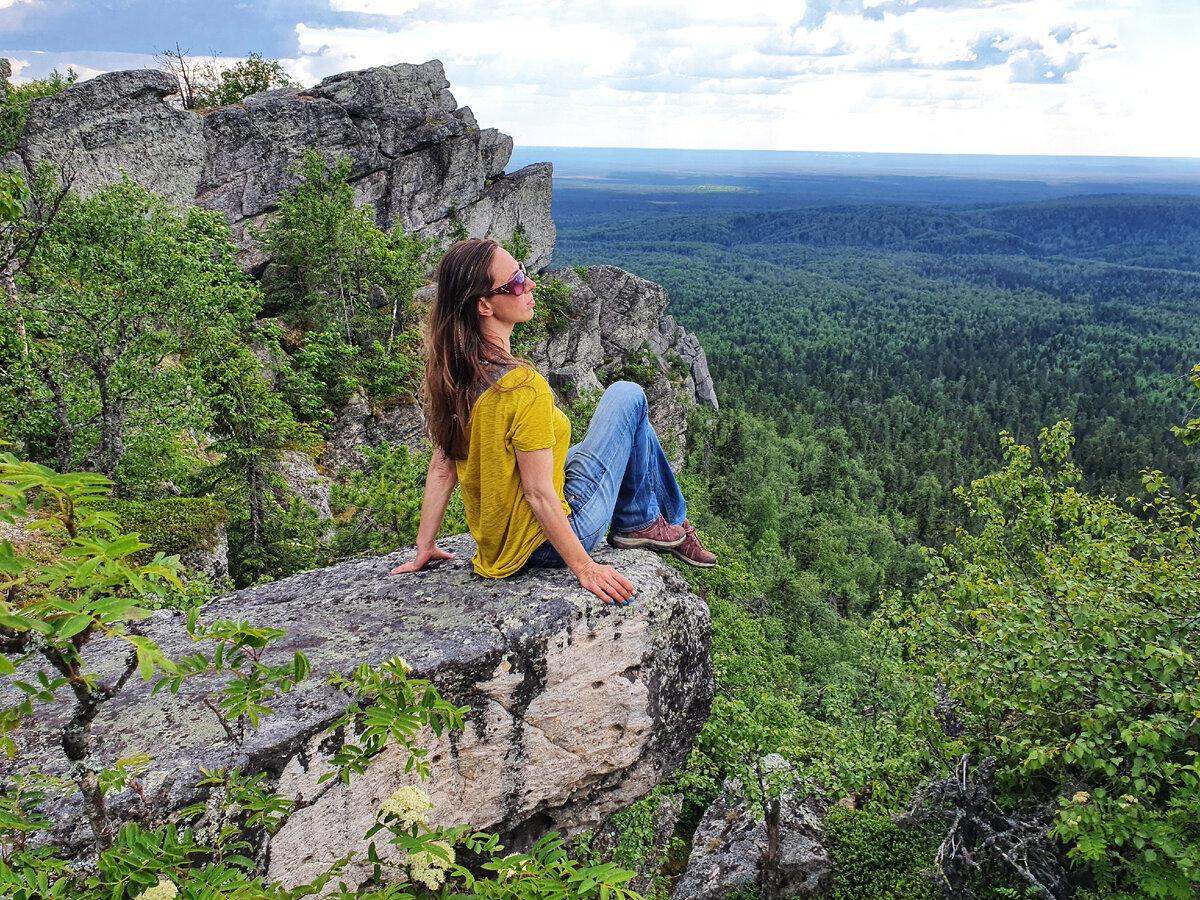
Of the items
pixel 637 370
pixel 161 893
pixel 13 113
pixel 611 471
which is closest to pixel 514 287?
pixel 611 471

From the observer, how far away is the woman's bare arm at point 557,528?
14.9 feet

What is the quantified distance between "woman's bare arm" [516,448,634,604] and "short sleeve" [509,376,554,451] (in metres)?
0.05

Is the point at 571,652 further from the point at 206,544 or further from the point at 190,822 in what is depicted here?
the point at 206,544

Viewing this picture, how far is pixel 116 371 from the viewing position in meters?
12.1

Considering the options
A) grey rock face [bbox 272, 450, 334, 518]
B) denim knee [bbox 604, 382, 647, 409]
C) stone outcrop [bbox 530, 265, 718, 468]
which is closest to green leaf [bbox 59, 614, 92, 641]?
denim knee [bbox 604, 382, 647, 409]

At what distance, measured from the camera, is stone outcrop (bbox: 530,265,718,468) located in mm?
46656

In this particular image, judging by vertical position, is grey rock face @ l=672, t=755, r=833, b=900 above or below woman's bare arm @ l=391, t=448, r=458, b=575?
below

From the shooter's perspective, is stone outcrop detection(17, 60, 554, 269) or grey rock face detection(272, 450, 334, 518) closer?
grey rock face detection(272, 450, 334, 518)

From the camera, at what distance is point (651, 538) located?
5.86m

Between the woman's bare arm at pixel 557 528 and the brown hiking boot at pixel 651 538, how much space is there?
883mm

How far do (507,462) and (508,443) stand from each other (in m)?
0.14

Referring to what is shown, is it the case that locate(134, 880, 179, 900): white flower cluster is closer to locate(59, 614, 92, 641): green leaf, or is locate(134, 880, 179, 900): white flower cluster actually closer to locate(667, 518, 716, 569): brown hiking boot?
locate(59, 614, 92, 641): green leaf

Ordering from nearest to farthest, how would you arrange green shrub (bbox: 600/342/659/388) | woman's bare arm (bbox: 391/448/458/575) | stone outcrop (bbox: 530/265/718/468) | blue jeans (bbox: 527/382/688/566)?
1. blue jeans (bbox: 527/382/688/566)
2. woman's bare arm (bbox: 391/448/458/575)
3. stone outcrop (bbox: 530/265/718/468)
4. green shrub (bbox: 600/342/659/388)

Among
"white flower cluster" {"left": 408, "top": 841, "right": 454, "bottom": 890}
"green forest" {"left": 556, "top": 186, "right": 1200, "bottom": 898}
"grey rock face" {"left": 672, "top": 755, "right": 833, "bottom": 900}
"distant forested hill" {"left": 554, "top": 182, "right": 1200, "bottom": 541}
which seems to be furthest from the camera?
"distant forested hill" {"left": 554, "top": 182, "right": 1200, "bottom": 541}
